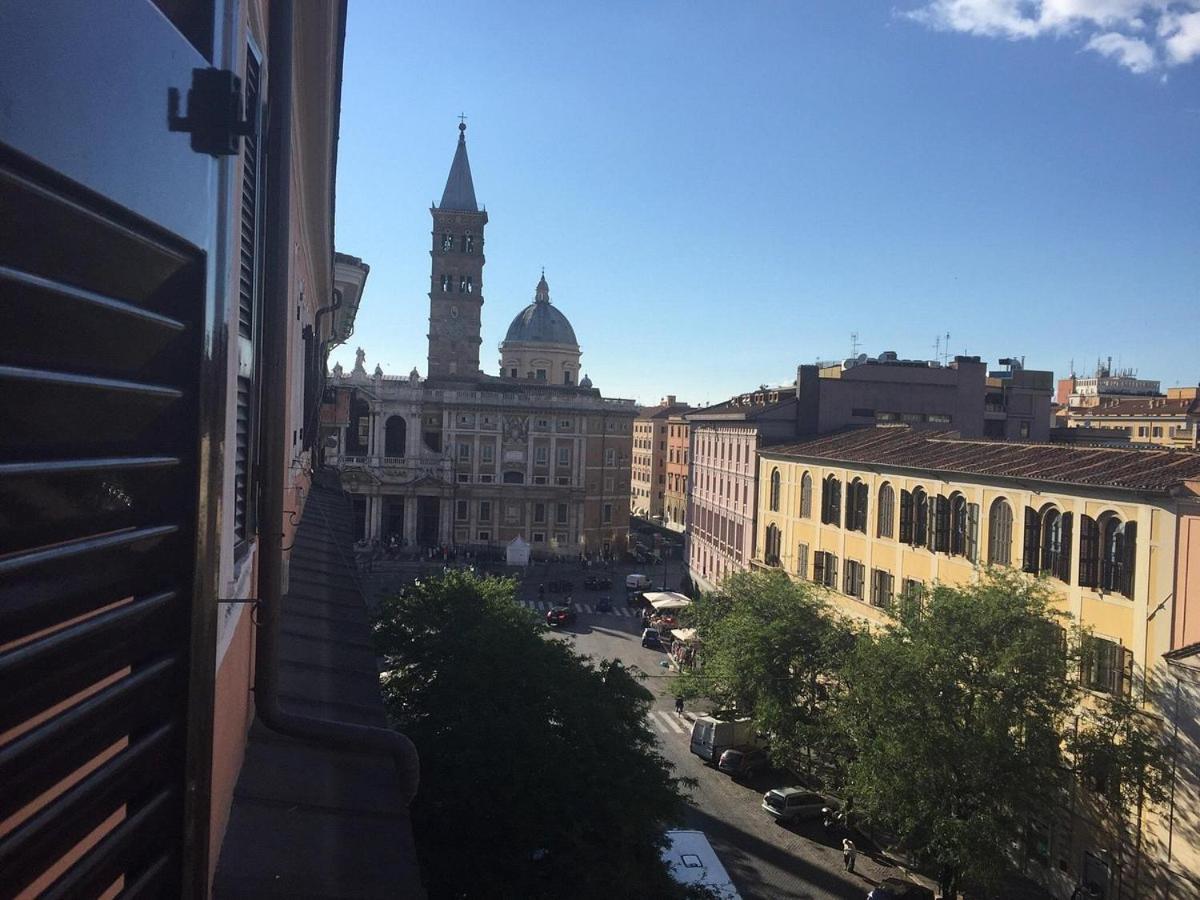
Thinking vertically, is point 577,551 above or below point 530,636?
below

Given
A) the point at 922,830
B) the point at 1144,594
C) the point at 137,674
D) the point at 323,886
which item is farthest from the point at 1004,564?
the point at 137,674

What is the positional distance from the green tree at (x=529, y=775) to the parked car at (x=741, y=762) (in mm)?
9652

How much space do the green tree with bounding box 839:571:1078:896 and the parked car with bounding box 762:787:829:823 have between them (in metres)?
4.58

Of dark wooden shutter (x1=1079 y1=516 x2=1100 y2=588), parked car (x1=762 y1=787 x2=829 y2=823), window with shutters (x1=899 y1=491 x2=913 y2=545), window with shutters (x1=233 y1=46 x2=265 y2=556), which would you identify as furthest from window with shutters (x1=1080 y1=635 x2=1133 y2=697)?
window with shutters (x1=233 y1=46 x2=265 y2=556)

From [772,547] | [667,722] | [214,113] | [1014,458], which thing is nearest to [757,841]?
[667,722]

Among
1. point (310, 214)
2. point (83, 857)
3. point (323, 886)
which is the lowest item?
point (323, 886)

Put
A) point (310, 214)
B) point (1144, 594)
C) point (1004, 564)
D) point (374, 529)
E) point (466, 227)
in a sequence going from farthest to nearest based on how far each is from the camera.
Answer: point (466, 227)
point (374, 529)
point (1004, 564)
point (1144, 594)
point (310, 214)

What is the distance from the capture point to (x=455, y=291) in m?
68.6

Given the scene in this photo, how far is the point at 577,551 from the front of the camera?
205ft

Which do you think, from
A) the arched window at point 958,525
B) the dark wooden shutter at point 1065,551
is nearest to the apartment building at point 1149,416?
the arched window at point 958,525

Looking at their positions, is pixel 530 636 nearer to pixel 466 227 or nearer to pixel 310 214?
pixel 310 214

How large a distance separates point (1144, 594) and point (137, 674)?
1943 cm

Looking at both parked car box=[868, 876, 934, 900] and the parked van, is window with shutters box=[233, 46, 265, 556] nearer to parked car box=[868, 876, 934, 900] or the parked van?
parked car box=[868, 876, 934, 900]

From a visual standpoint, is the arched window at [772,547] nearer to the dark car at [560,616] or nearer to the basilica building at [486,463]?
the dark car at [560,616]
